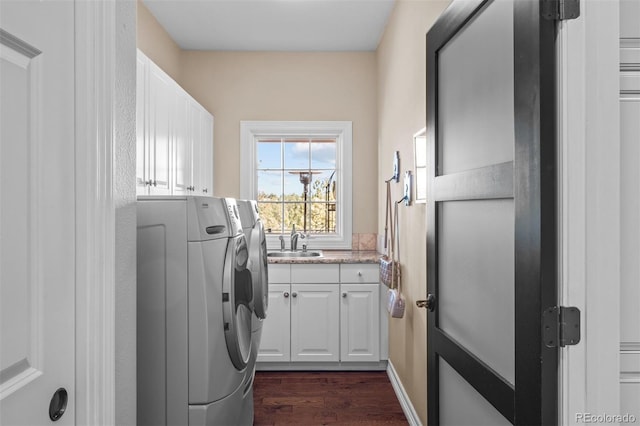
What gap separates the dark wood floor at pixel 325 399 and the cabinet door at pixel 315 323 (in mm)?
174

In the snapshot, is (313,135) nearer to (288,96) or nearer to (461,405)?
(288,96)

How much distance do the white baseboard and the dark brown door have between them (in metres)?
0.90

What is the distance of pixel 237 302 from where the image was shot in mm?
1726

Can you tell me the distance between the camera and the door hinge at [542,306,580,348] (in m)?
0.91

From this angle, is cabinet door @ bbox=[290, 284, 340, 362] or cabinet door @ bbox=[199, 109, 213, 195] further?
cabinet door @ bbox=[199, 109, 213, 195]

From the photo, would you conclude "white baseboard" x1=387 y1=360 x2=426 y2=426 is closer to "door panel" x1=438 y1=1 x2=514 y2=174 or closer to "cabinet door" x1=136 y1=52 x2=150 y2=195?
"door panel" x1=438 y1=1 x2=514 y2=174

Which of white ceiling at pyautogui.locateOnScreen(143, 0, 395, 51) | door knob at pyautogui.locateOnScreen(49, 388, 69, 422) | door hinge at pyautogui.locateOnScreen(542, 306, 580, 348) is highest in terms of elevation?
white ceiling at pyautogui.locateOnScreen(143, 0, 395, 51)

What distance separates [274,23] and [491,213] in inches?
107

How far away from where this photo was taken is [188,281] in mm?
1518

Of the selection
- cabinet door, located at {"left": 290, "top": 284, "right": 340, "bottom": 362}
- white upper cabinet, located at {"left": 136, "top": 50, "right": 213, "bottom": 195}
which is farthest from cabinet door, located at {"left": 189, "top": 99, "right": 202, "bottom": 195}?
cabinet door, located at {"left": 290, "top": 284, "right": 340, "bottom": 362}

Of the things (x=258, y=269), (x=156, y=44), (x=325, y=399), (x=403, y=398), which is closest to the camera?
(x=258, y=269)

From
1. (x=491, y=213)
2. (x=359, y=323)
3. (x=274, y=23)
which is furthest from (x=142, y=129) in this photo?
(x=359, y=323)

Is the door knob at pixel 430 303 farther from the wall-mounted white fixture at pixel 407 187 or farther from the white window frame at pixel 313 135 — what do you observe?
the white window frame at pixel 313 135

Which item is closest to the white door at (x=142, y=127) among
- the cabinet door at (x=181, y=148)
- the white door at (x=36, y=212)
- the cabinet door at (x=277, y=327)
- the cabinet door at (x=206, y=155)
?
the cabinet door at (x=181, y=148)
